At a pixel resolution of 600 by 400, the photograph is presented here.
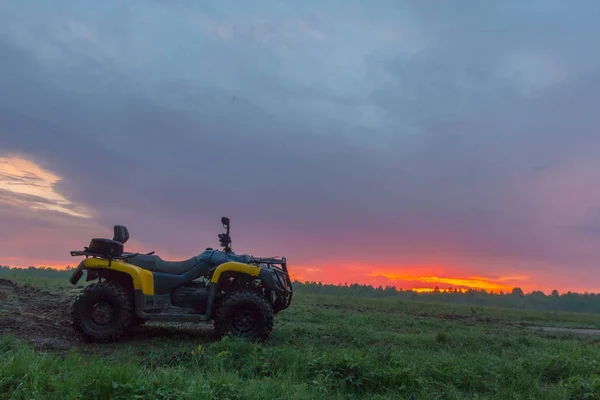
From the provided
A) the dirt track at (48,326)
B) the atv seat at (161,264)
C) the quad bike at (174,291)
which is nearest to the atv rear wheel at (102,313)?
the quad bike at (174,291)

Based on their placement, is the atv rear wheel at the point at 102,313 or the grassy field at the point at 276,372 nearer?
the grassy field at the point at 276,372

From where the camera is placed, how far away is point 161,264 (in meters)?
9.46

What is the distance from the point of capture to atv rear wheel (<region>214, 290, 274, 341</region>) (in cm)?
883

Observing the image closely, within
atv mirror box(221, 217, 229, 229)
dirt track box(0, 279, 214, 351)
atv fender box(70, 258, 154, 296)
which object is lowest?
dirt track box(0, 279, 214, 351)

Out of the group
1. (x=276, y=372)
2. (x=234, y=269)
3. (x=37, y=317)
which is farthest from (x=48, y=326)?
(x=276, y=372)

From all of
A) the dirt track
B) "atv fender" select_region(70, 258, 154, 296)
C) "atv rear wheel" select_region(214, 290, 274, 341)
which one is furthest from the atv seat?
the dirt track

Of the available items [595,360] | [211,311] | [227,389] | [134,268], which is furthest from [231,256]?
[595,360]

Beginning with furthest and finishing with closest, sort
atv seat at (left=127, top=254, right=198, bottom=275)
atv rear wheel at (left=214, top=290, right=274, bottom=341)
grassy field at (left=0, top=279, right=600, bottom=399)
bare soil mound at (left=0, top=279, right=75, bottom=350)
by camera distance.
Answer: atv seat at (left=127, top=254, right=198, bottom=275) < atv rear wheel at (left=214, top=290, right=274, bottom=341) < bare soil mound at (left=0, top=279, right=75, bottom=350) < grassy field at (left=0, top=279, right=600, bottom=399)

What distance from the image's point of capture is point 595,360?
330 inches

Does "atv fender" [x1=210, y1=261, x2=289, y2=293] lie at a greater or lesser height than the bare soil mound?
greater

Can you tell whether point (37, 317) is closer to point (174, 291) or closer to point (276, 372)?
point (174, 291)

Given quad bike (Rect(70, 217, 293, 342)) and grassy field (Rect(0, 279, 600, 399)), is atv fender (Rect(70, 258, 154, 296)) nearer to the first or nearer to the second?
quad bike (Rect(70, 217, 293, 342))

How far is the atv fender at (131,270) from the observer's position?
8828 millimetres

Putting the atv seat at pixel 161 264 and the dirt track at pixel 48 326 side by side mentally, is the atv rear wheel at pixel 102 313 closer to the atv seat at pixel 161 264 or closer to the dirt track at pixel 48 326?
the dirt track at pixel 48 326
